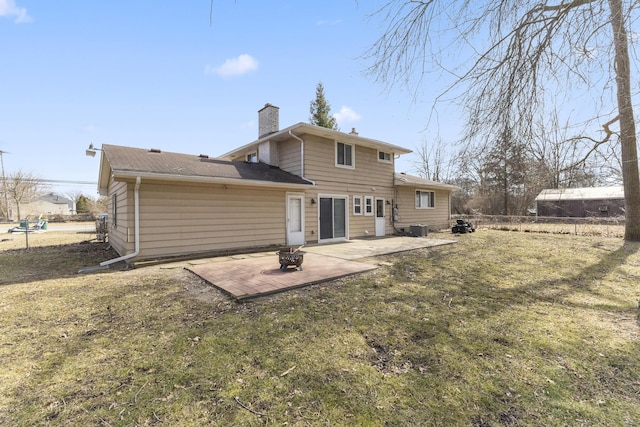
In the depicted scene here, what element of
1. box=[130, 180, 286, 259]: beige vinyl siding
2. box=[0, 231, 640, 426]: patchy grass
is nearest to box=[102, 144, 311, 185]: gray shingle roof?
box=[130, 180, 286, 259]: beige vinyl siding

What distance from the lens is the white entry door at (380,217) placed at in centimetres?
1341

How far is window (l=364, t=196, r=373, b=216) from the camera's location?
12.8 m

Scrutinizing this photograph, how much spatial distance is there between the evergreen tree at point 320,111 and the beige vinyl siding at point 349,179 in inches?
614

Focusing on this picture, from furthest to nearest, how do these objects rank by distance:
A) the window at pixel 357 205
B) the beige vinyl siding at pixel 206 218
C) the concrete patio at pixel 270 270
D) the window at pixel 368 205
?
the window at pixel 368 205 < the window at pixel 357 205 < the beige vinyl siding at pixel 206 218 < the concrete patio at pixel 270 270

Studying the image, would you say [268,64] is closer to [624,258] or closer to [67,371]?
[67,371]

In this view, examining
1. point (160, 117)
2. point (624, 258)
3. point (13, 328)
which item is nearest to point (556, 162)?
point (624, 258)

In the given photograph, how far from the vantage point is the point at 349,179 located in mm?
12086

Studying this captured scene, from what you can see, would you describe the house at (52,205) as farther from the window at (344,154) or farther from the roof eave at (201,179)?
the window at (344,154)

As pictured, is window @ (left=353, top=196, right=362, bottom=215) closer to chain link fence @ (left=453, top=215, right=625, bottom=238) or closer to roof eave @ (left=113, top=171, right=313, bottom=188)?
roof eave @ (left=113, top=171, right=313, bottom=188)

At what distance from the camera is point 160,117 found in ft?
44.1

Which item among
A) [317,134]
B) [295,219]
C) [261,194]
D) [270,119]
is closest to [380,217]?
[295,219]

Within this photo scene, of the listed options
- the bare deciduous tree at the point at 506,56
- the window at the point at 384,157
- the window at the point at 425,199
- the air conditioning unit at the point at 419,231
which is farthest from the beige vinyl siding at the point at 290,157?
the window at the point at 425,199

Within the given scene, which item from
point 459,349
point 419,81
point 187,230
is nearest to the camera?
point 459,349

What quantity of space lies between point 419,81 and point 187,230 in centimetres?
702
